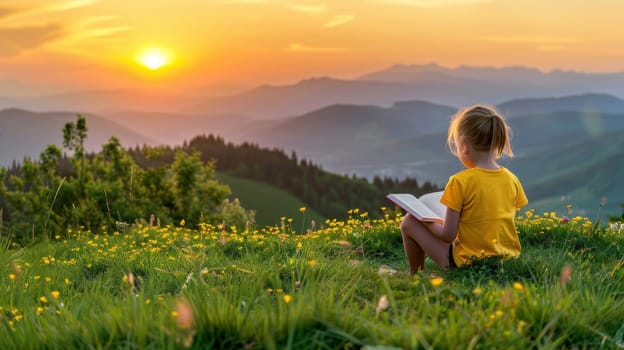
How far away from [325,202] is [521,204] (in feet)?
419

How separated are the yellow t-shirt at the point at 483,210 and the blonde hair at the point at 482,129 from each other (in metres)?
0.26

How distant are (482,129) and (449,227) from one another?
3.39 feet

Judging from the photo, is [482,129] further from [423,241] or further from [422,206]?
[423,241]

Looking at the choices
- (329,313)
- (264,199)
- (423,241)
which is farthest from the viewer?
(264,199)

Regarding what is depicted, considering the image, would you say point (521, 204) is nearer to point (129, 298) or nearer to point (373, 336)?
point (373, 336)

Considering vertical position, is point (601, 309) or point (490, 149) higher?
point (490, 149)

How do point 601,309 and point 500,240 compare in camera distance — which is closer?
point 601,309

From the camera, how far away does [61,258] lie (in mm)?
8008

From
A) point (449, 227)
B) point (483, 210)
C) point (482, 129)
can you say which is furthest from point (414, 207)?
point (482, 129)

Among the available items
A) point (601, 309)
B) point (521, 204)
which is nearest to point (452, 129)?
point (521, 204)

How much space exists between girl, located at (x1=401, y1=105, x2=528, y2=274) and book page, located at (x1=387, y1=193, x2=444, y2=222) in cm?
10

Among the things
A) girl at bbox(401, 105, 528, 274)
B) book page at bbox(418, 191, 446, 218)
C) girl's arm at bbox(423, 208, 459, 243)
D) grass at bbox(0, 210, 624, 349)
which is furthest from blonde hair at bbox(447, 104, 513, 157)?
grass at bbox(0, 210, 624, 349)

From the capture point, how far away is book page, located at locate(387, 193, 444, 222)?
20.0 feet

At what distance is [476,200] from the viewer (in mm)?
5980
